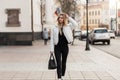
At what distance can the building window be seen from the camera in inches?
1328

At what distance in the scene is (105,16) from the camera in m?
131

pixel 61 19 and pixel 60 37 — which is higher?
pixel 61 19

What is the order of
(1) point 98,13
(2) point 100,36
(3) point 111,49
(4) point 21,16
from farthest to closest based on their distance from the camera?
(1) point 98,13 → (2) point 100,36 → (4) point 21,16 → (3) point 111,49

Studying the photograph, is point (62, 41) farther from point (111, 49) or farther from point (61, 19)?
point (111, 49)

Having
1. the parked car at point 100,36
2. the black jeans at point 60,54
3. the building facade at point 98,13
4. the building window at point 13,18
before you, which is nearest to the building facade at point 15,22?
the building window at point 13,18

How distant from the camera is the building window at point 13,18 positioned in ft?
111

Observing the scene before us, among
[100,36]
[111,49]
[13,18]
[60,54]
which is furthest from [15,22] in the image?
[60,54]

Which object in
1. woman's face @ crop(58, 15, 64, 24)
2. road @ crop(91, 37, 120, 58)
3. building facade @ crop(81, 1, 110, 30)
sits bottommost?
road @ crop(91, 37, 120, 58)

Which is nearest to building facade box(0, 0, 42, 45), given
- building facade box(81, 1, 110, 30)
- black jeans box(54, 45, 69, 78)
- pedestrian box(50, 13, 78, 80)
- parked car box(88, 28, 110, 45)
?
parked car box(88, 28, 110, 45)

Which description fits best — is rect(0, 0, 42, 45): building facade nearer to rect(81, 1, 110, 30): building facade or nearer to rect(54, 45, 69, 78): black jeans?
rect(54, 45, 69, 78): black jeans

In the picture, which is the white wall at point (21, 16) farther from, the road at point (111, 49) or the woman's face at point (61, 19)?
the woman's face at point (61, 19)

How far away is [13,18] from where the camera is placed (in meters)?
33.8

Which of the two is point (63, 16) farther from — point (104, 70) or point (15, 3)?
point (15, 3)

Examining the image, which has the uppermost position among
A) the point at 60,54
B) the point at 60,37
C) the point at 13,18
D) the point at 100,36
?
the point at 13,18
